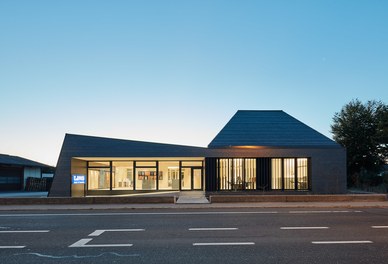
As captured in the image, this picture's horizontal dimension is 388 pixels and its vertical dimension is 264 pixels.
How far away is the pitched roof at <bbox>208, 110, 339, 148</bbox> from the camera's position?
31281 mm

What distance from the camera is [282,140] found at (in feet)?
104

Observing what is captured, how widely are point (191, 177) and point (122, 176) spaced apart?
19.1ft

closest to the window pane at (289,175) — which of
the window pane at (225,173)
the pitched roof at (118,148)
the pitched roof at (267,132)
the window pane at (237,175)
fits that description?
the pitched roof at (267,132)

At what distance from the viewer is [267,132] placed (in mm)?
32531

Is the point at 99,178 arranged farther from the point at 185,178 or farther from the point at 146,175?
the point at 185,178

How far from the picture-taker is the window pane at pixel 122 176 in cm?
3466

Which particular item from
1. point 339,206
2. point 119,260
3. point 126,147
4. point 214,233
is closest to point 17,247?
point 119,260

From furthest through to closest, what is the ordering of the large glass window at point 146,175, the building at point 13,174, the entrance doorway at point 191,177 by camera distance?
the building at point 13,174 < the entrance doorway at point 191,177 < the large glass window at point 146,175

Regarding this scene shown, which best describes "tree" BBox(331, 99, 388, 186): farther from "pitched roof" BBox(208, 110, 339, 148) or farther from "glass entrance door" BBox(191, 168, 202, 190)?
"glass entrance door" BBox(191, 168, 202, 190)

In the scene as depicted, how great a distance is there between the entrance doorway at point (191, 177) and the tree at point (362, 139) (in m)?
17.9

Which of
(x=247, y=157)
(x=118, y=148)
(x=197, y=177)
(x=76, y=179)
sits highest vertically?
(x=118, y=148)

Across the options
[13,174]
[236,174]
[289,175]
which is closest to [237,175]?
[236,174]

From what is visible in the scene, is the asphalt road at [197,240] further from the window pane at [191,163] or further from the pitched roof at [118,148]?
the window pane at [191,163]

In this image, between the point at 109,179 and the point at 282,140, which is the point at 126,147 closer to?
the point at 109,179
